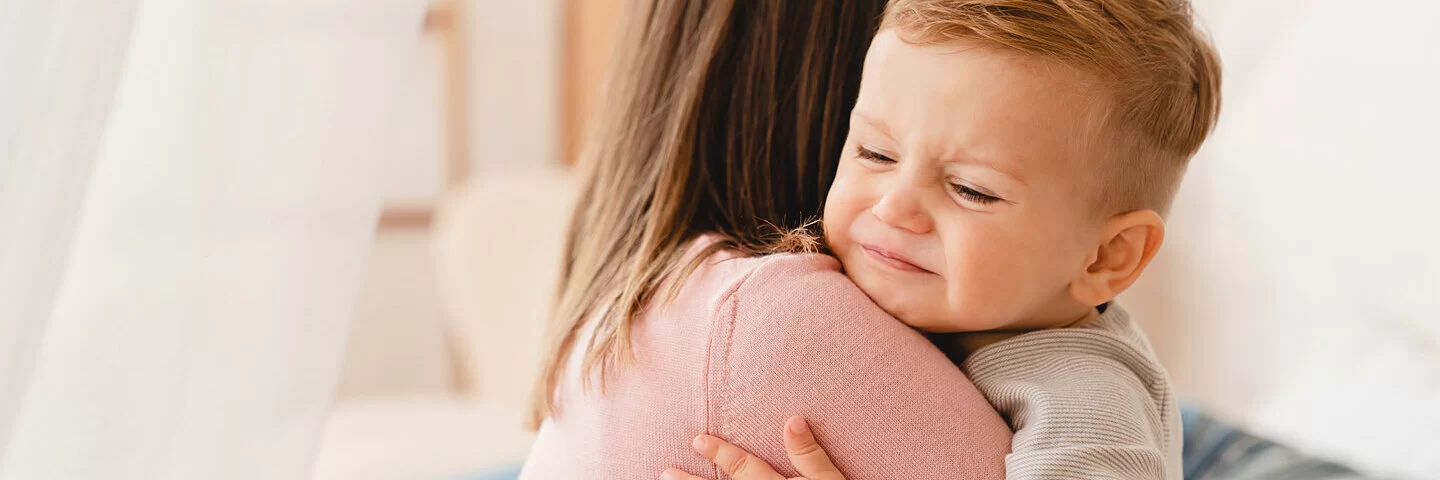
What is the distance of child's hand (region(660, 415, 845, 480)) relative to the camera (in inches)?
26.5

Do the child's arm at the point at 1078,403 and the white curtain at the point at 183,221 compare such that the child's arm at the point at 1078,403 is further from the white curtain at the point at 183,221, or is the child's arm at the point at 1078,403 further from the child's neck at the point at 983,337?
the white curtain at the point at 183,221

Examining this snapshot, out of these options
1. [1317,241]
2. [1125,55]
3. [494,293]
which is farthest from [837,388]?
[494,293]

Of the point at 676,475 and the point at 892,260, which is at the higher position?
the point at 892,260

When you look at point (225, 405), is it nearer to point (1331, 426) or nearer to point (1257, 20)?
point (1331, 426)

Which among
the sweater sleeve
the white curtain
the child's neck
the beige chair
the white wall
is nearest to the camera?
the white curtain

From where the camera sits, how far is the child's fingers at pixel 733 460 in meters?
0.69

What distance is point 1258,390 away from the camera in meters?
1.59

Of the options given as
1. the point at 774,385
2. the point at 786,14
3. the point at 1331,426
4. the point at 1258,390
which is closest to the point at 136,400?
the point at 774,385

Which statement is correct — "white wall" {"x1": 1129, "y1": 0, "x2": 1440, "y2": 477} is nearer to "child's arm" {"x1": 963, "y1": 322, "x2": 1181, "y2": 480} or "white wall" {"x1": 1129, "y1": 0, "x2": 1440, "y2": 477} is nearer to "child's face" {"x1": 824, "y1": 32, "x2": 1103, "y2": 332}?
"child's arm" {"x1": 963, "y1": 322, "x2": 1181, "y2": 480}

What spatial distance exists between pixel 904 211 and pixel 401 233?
237 cm

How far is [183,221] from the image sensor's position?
2.02 ft

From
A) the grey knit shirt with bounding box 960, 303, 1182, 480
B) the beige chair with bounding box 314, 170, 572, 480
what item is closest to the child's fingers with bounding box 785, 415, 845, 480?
the grey knit shirt with bounding box 960, 303, 1182, 480

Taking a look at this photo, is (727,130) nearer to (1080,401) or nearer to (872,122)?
(872,122)

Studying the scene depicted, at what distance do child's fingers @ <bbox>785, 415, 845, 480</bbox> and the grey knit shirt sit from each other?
0.10 m
